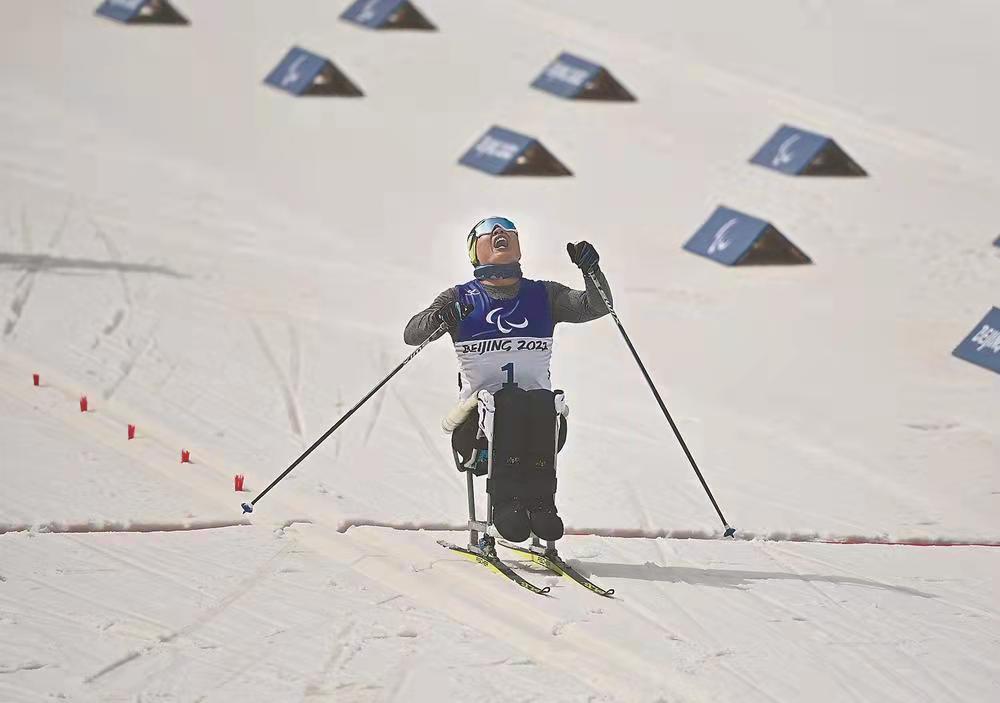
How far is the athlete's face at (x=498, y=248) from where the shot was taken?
8664mm

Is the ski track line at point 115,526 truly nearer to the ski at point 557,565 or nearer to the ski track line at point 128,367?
the ski at point 557,565

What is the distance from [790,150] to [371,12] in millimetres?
7467

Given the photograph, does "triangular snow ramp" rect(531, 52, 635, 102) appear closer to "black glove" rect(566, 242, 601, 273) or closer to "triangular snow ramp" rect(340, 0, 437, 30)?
"triangular snow ramp" rect(340, 0, 437, 30)

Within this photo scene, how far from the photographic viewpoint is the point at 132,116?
67.4 ft

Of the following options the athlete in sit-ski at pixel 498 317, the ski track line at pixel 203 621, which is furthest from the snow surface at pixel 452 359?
the athlete in sit-ski at pixel 498 317

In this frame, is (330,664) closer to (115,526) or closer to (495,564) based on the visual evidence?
(495,564)

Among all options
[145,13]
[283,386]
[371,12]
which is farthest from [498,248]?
[145,13]

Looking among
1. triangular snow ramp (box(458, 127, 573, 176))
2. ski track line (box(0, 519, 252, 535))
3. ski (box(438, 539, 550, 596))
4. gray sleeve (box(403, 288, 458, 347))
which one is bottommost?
ski (box(438, 539, 550, 596))

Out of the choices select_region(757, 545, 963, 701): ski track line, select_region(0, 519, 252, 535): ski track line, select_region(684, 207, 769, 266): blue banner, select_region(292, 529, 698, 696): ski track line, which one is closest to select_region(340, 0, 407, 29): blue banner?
select_region(684, 207, 769, 266): blue banner

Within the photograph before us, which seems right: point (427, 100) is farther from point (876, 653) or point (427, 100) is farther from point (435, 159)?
point (876, 653)

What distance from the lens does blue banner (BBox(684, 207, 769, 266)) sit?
16.4 m

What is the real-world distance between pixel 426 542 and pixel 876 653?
2546 mm

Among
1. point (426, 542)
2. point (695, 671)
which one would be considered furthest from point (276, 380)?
point (695, 671)

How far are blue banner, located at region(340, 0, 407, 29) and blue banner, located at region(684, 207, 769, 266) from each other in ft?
27.2
